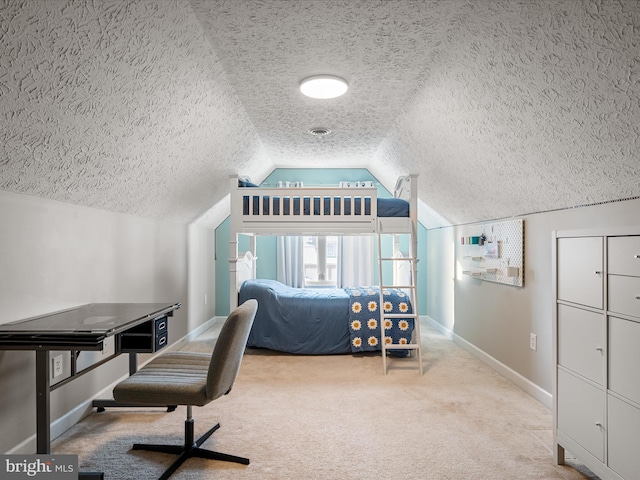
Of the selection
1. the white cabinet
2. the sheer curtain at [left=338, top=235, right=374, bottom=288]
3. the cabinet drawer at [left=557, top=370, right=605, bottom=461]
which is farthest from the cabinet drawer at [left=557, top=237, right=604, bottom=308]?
the sheer curtain at [left=338, top=235, right=374, bottom=288]

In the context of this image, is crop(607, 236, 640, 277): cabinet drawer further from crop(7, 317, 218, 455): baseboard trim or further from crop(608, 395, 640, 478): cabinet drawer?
crop(7, 317, 218, 455): baseboard trim

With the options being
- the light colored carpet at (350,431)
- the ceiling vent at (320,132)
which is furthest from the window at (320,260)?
the light colored carpet at (350,431)

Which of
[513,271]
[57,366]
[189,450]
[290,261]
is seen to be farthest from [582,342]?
[290,261]

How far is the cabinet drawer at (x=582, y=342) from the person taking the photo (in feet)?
5.80

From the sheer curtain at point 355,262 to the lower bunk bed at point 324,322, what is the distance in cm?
167

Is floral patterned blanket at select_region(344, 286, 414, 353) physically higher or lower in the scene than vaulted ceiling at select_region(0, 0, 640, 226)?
lower

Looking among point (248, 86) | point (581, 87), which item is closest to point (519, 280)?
point (581, 87)

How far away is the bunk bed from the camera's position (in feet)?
13.0

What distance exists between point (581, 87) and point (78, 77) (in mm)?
2132

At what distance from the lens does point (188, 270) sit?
4.59 metres

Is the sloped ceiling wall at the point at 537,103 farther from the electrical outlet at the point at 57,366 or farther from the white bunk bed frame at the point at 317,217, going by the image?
the electrical outlet at the point at 57,366

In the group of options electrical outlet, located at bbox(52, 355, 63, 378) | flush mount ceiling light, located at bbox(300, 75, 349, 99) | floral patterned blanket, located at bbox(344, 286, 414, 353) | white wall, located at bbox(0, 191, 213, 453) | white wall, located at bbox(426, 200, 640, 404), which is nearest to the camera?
white wall, located at bbox(0, 191, 213, 453)

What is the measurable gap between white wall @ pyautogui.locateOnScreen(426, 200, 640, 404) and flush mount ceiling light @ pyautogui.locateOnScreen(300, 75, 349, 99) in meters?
1.70

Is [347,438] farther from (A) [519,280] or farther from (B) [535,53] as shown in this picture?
(B) [535,53]
